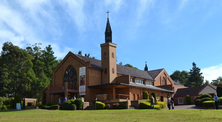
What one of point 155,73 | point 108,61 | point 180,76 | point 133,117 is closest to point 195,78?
point 180,76

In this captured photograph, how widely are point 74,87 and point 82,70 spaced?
130 inches

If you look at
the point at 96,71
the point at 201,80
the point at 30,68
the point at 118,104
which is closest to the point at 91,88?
the point at 96,71

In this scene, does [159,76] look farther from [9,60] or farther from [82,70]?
[9,60]

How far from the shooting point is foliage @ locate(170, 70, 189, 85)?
94.2 metres

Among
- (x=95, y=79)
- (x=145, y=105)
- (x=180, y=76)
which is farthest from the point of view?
(x=180, y=76)

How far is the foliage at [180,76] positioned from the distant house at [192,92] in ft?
136

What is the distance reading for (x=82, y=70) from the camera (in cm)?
4028

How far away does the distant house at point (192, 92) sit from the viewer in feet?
159

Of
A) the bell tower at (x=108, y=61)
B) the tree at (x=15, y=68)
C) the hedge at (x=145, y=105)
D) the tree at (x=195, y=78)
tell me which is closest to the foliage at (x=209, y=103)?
the hedge at (x=145, y=105)

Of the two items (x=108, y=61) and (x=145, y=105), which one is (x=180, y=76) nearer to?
(x=108, y=61)

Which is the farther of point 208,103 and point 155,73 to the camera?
point 155,73

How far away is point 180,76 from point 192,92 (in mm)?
48391

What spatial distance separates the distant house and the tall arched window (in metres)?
23.8

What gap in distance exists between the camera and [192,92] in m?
50.8
